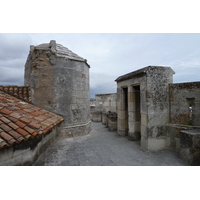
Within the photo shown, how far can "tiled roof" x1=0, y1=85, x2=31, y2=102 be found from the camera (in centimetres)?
514

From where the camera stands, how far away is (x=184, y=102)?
4.41 meters

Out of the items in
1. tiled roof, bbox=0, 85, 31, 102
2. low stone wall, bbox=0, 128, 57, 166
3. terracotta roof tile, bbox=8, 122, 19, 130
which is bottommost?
low stone wall, bbox=0, 128, 57, 166

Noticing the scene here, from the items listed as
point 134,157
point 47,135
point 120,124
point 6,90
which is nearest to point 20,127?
point 47,135

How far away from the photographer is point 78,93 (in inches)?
275

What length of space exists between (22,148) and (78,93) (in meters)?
4.33

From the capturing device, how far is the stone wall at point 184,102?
4.12 metres

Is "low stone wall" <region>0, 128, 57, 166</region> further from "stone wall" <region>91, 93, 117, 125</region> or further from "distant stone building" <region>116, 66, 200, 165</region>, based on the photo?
"stone wall" <region>91, 93, 117, 125</region>

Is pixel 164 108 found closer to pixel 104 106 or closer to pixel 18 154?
pixel 18 154

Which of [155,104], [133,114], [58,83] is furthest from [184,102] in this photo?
[58,83]

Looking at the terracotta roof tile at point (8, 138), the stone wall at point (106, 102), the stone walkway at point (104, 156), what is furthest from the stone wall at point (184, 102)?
the stone wall at point (106, 102)

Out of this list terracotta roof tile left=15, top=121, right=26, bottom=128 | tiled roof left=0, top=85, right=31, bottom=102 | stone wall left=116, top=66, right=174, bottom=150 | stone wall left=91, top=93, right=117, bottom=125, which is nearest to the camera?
terracotta roof tile left=15, top=121, right=26, bottom=128

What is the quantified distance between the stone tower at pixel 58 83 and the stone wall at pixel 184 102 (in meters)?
4.67

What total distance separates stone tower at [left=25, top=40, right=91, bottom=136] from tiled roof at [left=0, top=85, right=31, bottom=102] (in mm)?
548

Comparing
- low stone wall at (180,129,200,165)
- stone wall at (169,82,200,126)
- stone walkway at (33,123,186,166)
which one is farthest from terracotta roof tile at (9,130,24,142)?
stone wall at (169,82,200,126)
